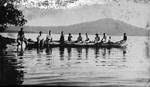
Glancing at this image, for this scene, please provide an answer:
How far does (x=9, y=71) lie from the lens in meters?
2.76

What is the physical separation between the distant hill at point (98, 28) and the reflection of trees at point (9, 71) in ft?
0.81

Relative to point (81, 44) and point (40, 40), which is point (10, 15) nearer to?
point (40, 40)

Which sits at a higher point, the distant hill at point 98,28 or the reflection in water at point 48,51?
the distant hill at point 98,28

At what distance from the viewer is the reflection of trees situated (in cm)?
271

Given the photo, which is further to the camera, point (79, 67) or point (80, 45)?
point (80, 45)

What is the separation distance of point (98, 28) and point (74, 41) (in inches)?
9.3

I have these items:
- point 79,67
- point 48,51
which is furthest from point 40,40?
point 79,67

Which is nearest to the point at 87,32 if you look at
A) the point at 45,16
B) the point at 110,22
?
the point at 110,22

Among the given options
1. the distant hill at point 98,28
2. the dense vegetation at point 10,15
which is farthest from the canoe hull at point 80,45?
the dense vegetation at point 10,15

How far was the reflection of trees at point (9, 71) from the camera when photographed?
271cm

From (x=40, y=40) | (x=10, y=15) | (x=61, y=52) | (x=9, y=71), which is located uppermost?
(x=10, y=15)

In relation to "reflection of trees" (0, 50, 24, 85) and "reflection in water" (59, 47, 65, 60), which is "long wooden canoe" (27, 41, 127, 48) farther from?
"reflection of trees" (0, 50, 24, 85)

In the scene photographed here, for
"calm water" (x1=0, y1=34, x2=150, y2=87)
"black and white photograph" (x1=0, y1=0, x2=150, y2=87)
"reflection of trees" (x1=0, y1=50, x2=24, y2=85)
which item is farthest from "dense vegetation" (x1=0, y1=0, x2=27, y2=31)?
"reflection of trees" (x1=0, y1=50, x2=24, y2=85)

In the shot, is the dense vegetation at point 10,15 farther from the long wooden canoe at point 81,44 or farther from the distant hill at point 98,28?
the long wooden canoe at point 81,44
